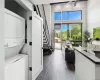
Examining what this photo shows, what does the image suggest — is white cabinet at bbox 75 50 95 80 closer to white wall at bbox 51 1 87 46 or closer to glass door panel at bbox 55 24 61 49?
glass door panel at bbox 55 24 61 49

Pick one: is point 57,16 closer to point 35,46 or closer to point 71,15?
point 71,15

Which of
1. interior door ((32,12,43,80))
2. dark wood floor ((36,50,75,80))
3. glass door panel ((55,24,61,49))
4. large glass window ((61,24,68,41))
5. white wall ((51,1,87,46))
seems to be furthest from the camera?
glass door panel ((55,24,61,49))

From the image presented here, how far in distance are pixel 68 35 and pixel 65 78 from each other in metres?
7.40

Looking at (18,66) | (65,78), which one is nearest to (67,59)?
(65,78)

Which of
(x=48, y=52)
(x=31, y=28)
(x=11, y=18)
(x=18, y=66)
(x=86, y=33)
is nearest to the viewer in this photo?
(x=11, y=18)

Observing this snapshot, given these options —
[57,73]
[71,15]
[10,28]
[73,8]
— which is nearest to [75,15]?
[71,15]

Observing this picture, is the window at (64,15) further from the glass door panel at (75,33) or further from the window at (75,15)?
the glass door panel at (75,33)

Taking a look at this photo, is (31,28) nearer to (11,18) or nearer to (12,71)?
(11,18)

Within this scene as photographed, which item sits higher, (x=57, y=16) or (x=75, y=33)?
(x=57, y=16)

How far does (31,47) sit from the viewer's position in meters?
2.62

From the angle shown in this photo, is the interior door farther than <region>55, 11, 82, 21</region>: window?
No

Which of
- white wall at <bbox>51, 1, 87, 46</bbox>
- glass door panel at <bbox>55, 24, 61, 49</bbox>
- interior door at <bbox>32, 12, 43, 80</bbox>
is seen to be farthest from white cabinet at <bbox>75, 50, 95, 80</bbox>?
white wall at <bbox>51, 1, 87, 46</bbox>

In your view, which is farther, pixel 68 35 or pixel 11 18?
pixel 68 35

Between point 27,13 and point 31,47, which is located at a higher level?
point 27,13
